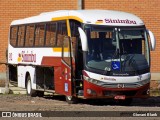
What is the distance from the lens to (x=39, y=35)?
22.7 metres

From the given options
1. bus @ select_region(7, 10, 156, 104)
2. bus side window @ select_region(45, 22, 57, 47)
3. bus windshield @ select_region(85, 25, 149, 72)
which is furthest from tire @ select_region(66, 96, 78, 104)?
bus side window @ select_region(45, 22, 57, 47)

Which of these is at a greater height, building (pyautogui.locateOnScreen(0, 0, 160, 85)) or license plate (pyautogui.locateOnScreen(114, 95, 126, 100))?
building (pyautogui.locateOnScreen(0, 0, 160, 85))

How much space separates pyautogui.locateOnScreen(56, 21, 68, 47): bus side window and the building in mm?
7733

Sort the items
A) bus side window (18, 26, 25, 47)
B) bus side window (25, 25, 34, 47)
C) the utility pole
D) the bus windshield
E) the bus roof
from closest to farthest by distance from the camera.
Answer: the bus windshield, the bus roof, bus side window (25, 25, 34, 47), bus side window (18, 26, 25, 47), the utility pole

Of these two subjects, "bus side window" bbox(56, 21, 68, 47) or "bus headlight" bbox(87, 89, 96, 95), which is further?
"bus side window" bbox(56, 21, 68, 47)

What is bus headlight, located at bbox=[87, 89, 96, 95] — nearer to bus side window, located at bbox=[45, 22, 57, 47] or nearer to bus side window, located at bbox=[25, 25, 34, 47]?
bus side window, located at bbox=[45, 22, 57, 47]

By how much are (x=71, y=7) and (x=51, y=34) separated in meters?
7.09

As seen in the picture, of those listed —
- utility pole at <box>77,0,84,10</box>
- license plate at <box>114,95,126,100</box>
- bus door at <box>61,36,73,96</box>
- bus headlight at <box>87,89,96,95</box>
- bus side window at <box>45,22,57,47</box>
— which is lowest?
license plate at <box>114,95,126,100</box>

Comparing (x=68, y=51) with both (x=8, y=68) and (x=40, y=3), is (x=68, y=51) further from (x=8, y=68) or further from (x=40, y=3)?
(x=40, y=3)

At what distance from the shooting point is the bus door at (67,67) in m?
19.6

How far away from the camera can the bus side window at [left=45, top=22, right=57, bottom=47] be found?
70.0 ft

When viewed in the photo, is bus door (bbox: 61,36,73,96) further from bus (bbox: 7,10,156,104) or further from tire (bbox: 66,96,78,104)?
tire (bbox: 66,96,78,104)

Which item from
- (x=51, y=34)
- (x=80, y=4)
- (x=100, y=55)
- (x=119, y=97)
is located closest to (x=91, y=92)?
(x=119, y=97)

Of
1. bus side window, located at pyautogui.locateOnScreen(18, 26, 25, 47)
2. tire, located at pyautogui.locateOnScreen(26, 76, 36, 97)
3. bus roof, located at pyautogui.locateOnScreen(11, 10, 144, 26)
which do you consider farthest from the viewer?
bus side window, located at pyautogui.locateOnScreen(18, 26, 25, 47)
